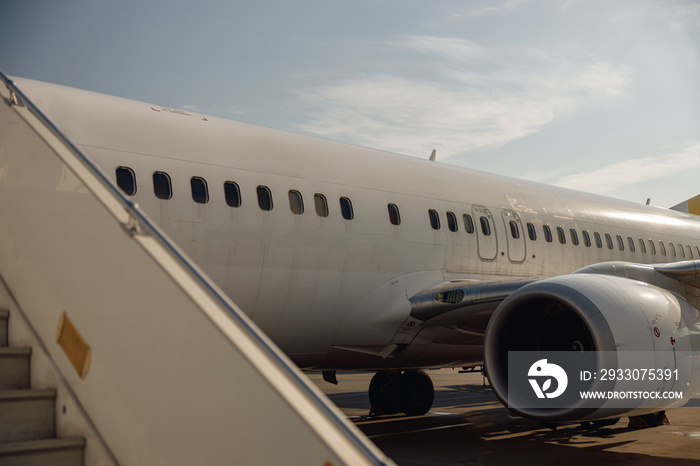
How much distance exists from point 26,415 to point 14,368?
0.32 meters

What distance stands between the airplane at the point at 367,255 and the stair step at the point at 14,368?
120 inches

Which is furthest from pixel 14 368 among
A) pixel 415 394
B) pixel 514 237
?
pixel 415 394

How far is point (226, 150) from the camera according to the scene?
687 cm

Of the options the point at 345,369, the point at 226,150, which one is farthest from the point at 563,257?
the point at 226,150

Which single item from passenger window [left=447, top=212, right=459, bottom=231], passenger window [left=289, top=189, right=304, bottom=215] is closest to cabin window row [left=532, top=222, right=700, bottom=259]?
passenger window [left=447, top=212, right=459, bottom=231]

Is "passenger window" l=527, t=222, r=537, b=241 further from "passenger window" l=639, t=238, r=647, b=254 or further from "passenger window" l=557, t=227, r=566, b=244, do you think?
"passenger window" l=639, t=238, r=647, b=254

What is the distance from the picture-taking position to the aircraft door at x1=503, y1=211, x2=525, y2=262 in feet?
31.2

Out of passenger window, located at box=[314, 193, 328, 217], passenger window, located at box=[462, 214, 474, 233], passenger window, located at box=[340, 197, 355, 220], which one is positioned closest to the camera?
passenger window, located at box=[314, 193, 328, 217]

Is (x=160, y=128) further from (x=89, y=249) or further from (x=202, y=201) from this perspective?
(x=89, y=249)

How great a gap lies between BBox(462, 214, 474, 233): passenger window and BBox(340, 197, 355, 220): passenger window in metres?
Answer: 2.01

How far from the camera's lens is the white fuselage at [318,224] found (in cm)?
625

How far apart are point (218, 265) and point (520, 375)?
2925 mm

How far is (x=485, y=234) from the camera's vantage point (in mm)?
Result: 9188

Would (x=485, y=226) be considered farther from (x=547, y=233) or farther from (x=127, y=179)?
(x=127, y=179)
